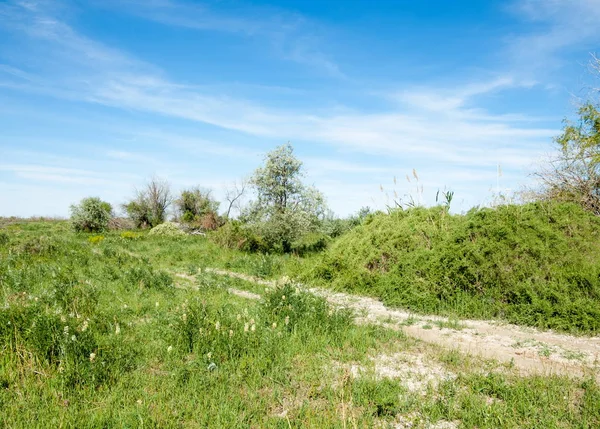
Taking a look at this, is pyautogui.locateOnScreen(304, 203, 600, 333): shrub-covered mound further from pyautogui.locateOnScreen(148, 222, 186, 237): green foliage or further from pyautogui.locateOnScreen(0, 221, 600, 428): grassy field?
pyautogui.locateOnScreen(148, 222, 186, 237): green foliage

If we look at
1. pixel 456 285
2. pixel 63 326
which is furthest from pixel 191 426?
pixel 456 285

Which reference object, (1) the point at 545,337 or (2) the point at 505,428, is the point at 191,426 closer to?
(2) the point at 505,428

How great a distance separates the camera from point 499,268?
9422 millimetres

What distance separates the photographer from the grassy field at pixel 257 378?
4180 mm

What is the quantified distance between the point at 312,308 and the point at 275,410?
2.84 metres

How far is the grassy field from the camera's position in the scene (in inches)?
165

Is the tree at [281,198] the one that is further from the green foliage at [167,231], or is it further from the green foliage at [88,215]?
the green foliage at [88,215]

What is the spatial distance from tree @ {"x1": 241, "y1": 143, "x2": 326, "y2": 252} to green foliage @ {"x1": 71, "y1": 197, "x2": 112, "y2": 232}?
51.7 feet

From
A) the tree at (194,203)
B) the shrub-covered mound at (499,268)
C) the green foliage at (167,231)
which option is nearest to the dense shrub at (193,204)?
the tree at (194,203)

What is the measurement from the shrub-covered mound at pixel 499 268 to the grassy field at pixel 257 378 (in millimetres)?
3238

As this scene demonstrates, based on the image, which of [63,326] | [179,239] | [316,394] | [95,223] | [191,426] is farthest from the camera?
[95,223]

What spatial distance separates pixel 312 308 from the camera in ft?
23.5

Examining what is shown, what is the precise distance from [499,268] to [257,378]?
269 inches

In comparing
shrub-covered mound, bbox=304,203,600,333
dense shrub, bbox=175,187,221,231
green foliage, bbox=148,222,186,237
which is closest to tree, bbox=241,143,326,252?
shrub-covered mound, bbox=304,203,600,333
